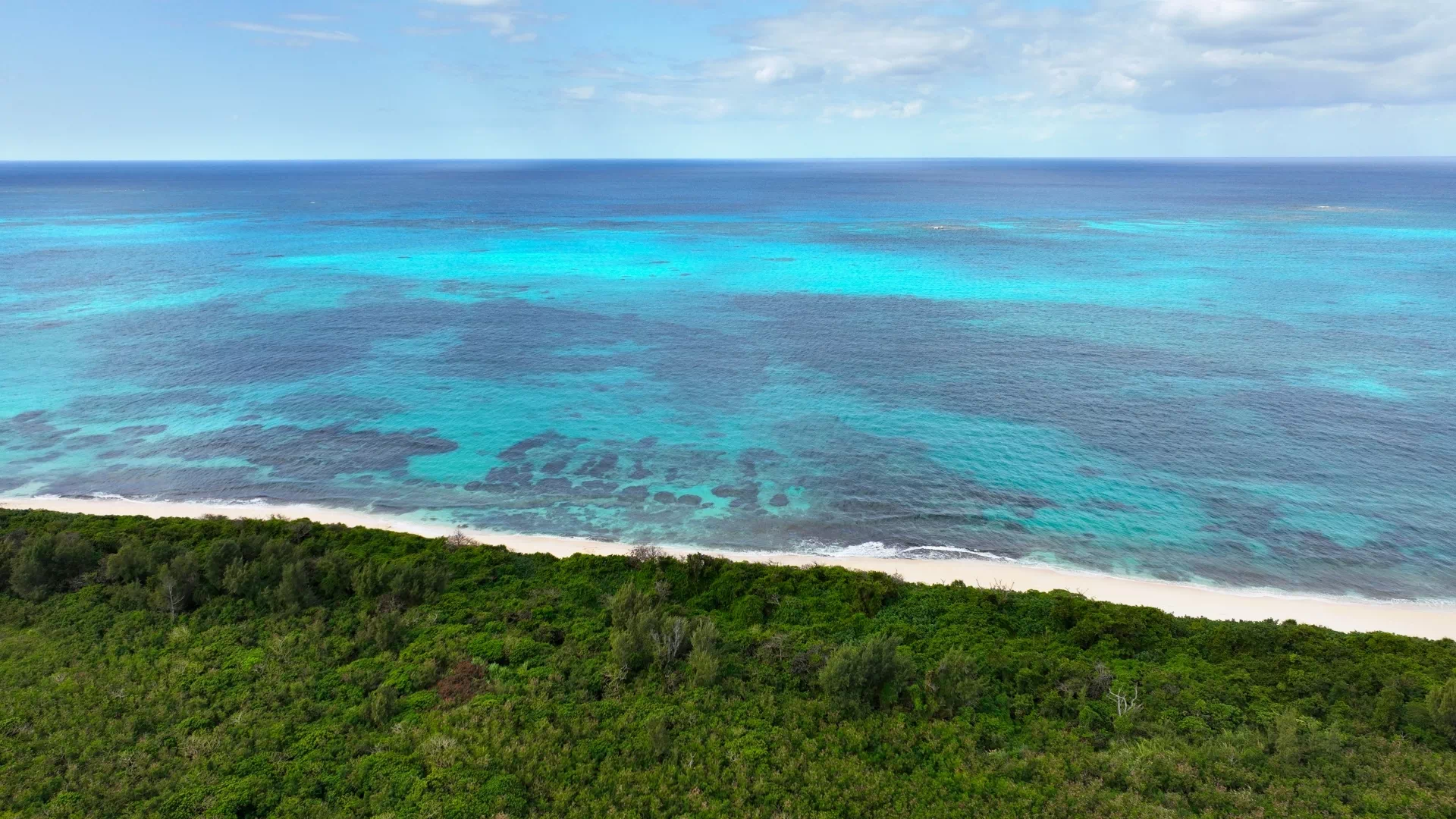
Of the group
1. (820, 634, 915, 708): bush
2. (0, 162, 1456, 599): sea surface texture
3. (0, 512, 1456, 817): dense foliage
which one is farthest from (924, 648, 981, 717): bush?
(0, 162, 1456, 599): sea surface texture

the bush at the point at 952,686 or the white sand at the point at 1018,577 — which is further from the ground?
the bush at the point at 952,686

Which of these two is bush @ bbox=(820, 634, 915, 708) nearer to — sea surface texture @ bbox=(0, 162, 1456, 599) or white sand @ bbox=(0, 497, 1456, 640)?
white sand @ bbox=(0, 497, 1456, 640)

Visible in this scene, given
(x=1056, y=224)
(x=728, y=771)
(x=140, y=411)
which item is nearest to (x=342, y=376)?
(x=140, y=411)

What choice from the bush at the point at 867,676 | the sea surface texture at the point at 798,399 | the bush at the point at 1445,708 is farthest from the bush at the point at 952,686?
the sea surface texture at the point at 798,399

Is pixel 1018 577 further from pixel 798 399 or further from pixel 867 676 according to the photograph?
pixel 798 399

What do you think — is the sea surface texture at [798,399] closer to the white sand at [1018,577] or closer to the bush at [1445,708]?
the white sand at [1018,577]
